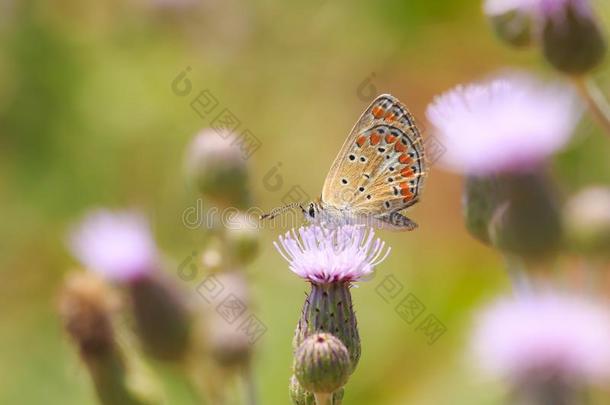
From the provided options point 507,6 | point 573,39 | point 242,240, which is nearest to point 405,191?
point 242,240

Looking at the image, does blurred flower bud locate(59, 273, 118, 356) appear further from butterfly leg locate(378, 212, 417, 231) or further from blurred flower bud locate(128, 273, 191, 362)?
butterfly leg locate(378, 212, 417, 231)

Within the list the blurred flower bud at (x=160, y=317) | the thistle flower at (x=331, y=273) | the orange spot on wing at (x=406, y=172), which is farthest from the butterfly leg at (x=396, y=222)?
the blurred flower bud at (x=160, y=317)

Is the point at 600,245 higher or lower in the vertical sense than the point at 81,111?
lower

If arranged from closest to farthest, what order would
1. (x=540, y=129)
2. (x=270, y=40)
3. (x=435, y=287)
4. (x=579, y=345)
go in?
(x=579, y=345) < (x=540, y=129) < (x=435, y=287) < (x=270, y=40)

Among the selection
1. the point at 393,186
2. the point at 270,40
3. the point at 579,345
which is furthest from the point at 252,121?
the point at 579,345

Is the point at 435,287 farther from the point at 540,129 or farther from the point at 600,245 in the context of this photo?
the point at 540,129
